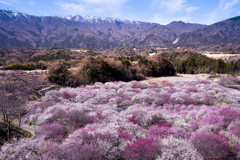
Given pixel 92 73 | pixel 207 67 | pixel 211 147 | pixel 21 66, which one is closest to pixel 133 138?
pixel 211 147

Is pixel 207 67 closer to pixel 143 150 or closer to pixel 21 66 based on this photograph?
pixel 143 150

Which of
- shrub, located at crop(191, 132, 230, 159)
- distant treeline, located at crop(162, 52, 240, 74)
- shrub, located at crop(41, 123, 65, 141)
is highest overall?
shrub, located at crop(191, 132, 230, 159)

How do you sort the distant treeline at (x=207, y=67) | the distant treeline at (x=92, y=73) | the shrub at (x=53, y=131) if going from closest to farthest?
the shrub at (x=53, y=131) → the distant treeline at (x=92, y=73) → the distant treeline at (x=207, y=67)

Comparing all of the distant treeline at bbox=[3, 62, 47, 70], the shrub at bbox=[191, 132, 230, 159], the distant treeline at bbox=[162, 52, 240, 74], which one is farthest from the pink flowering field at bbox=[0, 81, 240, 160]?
the distant treeline at bbox=[162, 52, 240, 74]

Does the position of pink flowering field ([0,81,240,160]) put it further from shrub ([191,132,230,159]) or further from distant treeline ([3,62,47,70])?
distant treeline ([3,62,47,70])

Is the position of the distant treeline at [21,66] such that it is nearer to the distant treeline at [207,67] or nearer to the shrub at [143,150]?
the shrub at [143,150]

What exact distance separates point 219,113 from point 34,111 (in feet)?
45.5

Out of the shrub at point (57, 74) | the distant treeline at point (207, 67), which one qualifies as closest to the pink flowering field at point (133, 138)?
the shrub at point (57, 74)

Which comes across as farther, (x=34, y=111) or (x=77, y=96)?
(x=77, y=96)

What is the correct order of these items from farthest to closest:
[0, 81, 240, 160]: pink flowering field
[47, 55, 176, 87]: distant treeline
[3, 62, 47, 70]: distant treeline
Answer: [3, 62, 47, 70]: distant treeline → [47, 55, 176, 87]: distant treeline → [0, 81, 240, 160]: pink flowering field

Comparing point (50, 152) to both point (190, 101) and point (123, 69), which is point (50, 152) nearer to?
point (190, 101)

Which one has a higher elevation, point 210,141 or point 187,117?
point 210,141

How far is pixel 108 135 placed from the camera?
6.53 metres

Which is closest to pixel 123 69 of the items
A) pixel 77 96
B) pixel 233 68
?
pixel 77 96
